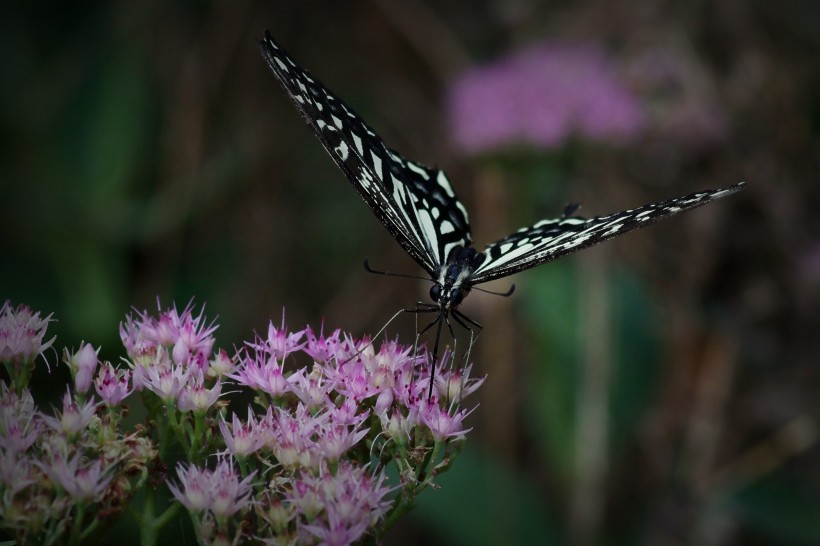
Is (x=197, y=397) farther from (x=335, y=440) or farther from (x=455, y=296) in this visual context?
(x=455, y=296)

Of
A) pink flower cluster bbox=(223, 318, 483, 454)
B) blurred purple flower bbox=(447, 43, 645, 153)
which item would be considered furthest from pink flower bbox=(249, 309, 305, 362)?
blurred purple flower bbox=(447, 43, 645, 153)

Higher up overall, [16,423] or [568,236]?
[568,236]

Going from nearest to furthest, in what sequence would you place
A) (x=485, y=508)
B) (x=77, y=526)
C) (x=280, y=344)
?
(x=77, y=526) → (x=280, y=344) → (x=485, y=508)

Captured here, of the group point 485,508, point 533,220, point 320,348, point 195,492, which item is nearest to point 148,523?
point 195,492

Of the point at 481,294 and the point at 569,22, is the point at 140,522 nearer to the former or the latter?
the point at 481,294

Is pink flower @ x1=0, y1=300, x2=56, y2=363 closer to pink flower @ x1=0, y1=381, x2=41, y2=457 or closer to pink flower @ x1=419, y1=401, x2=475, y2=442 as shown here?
pink flower @ x1=0, y1=381, x2=41, y2=457

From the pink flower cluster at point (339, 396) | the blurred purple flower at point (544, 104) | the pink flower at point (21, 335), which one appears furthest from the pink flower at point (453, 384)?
the blurred purple flower at point (544, 104)
